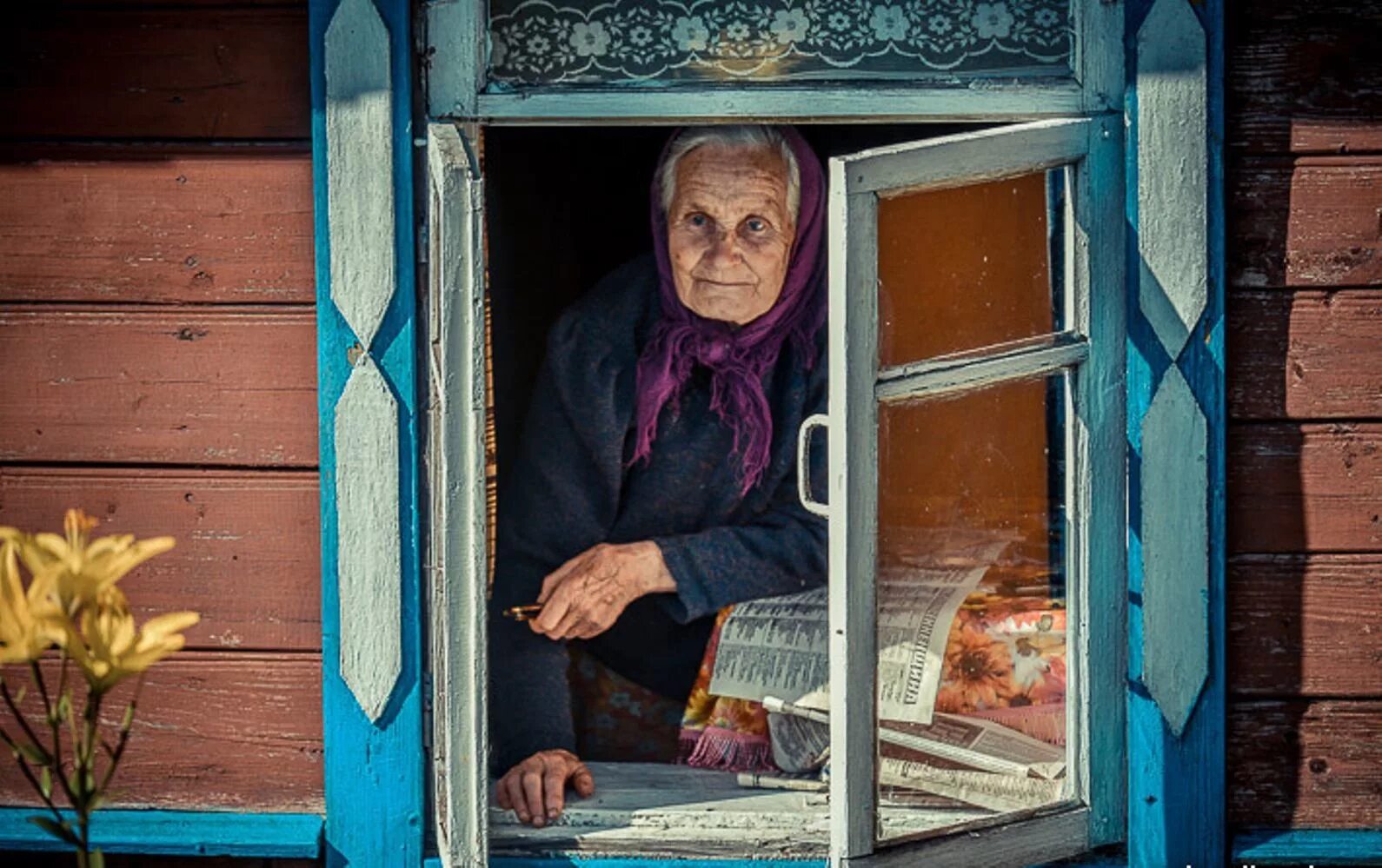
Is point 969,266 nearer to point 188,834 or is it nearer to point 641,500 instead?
point 641,500

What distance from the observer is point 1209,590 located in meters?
2.82

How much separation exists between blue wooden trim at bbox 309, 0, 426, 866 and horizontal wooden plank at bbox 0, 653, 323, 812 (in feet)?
0.19

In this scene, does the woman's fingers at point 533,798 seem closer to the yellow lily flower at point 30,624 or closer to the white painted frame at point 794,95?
the white painted frame at point 794,95

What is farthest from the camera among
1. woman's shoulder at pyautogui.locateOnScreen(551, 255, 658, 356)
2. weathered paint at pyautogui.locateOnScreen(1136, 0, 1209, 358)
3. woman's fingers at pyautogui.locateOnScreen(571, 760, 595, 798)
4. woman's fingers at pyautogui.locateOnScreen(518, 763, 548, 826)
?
woman's shoulder at pyautogui.locateOnScreen(551, 255, 658, 356)

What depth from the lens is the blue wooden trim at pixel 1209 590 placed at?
2.78 metres

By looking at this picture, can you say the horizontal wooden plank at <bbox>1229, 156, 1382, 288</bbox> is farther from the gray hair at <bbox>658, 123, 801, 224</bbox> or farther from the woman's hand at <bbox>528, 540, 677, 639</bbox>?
the woman's hand at <bbox>528, 540, 677, 639</bbox>

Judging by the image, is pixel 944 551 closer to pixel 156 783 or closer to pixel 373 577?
pixel 373 577

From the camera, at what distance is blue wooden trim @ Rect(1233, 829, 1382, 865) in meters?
2.87

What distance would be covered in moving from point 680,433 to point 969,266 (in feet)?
3.81

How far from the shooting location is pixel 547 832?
294 cm

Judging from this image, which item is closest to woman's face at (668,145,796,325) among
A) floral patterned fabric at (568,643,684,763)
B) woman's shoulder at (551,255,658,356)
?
woman's shoulder at (551,255,658,356)

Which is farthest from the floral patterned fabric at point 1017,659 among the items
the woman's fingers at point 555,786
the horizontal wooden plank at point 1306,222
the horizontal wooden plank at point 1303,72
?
the horizontal wooden plank at point 1303,72

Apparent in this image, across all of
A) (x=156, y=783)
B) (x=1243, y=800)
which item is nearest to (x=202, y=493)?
(x=156, y=783)

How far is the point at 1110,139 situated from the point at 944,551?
0.72 metres
